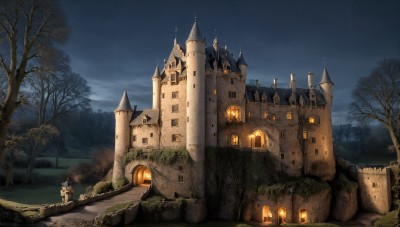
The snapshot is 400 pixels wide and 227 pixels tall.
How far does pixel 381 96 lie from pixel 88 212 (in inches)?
1685

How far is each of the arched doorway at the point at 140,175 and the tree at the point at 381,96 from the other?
33456mm

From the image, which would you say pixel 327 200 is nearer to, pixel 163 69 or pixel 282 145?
pixel 282 145

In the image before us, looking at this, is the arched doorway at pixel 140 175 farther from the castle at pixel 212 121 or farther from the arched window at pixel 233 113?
the arched window at pixel 233 113

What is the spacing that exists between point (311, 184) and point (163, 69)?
2978cm

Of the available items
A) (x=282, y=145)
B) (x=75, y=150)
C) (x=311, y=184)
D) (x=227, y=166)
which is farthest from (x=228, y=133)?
(x=75, y=150)

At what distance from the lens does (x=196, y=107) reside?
45.1 m

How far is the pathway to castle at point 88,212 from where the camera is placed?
1161 inches

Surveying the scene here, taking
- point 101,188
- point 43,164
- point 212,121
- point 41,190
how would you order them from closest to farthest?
1. point 101,188
2. point 212,121
3. point 41,190
4. point 43,164

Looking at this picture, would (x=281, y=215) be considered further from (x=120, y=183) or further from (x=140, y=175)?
(x=120, y=183)

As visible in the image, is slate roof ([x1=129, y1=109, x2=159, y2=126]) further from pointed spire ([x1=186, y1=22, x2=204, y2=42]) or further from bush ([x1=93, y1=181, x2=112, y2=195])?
pointed spire ([x1=186, y1=22, x2=204, y2=42])

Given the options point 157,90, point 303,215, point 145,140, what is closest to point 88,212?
point 145,140

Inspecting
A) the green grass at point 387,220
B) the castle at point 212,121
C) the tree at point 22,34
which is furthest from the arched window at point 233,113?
the tree at point 22,34

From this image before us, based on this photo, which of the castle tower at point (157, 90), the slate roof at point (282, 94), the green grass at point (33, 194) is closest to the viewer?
the green grass at point (33, 194)

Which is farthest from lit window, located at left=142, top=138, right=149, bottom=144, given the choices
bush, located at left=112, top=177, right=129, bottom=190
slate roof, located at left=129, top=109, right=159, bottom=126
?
bush, located at left=112, top=177, right=129, bottom=190
